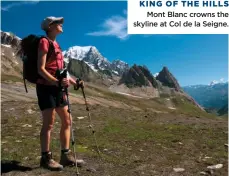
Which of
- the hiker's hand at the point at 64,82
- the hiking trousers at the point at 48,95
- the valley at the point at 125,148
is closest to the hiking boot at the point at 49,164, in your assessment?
the valley at the point at 125,148

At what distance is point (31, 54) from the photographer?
9711 millimetres

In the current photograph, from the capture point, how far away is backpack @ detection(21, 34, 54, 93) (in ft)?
31.7

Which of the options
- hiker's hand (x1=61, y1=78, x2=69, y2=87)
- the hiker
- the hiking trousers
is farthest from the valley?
hiker's hand (x1=61, y1=78, x2=69, y2=87)

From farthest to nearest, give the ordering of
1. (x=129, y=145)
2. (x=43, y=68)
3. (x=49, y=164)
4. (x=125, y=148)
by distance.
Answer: (x=129, y=145) < (x=125, y=148) < (x=49, y=164) < (x=43, y=68)

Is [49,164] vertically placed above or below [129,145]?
above

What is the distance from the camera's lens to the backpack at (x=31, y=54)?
966cm

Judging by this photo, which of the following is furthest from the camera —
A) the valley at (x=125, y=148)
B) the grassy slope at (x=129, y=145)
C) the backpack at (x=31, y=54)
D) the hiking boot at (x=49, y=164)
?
the grassy slope at (x=129, y=145)

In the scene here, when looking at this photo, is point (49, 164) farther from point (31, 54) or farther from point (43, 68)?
point (31, 54)

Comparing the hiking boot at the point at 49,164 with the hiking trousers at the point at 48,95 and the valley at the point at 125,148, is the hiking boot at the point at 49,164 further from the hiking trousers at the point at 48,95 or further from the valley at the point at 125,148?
the hiking trousers at the point at 48,95

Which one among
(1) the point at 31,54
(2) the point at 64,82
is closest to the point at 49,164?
(2) the point at 64,82

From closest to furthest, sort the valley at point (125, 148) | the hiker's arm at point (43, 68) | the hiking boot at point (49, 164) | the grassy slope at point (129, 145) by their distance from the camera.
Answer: the hiker's arm at point (43, 68), the hiking boot at point (49, 164), the valley at point (125, 148), the grassy slope at point (129, 145)

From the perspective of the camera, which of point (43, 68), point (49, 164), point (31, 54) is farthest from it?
point (49, 164)

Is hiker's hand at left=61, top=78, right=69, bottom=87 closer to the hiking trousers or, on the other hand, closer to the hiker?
the hiker

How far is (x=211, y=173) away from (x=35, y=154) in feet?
19.4
